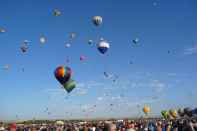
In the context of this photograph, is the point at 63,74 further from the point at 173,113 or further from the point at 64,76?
the point at 173,113

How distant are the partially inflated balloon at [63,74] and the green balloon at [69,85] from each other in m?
1.04

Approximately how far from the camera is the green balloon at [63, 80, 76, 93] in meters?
40.3

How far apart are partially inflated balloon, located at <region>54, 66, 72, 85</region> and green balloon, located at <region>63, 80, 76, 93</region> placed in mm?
1039

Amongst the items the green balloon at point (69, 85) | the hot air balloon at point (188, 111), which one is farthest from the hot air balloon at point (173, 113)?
the green balloon at point (69, 85)

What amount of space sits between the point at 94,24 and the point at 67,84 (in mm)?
6113

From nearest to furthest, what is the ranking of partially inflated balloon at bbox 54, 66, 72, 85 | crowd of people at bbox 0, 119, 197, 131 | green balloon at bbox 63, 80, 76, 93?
1. crowd of people at bbox 0, 119, 197, 131
2. partially inflated balloon at bbox 54, 66, 72, 85
3. green balloon at bbox 63, 80, 76, 93

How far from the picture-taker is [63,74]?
38.8 meters

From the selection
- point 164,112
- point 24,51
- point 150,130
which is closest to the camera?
point 150,130

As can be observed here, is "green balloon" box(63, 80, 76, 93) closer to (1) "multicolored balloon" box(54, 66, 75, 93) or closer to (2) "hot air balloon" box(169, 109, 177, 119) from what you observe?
(1) "multicolored balloon" box(54, 66, 75, 93)

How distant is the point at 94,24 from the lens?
132ft

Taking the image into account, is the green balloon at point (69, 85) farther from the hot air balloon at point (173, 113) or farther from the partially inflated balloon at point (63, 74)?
the hot air balloon at point (173, 113)

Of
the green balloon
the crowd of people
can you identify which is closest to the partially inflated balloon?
the green balloon

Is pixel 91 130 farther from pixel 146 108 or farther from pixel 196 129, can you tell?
pixel 146 108

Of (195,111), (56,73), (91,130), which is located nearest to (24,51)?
(56,73)
